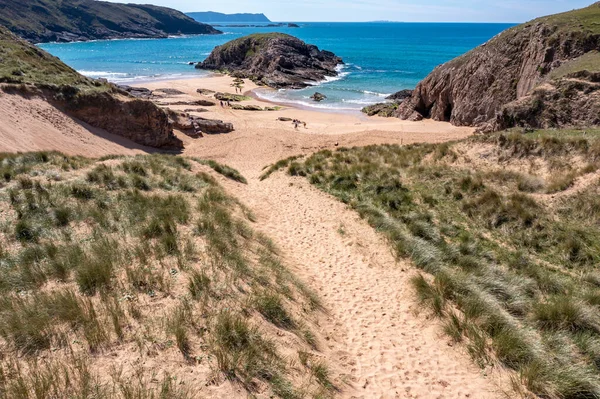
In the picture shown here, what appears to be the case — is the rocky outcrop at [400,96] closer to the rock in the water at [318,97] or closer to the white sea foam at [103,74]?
the rock in the water at [318,97]

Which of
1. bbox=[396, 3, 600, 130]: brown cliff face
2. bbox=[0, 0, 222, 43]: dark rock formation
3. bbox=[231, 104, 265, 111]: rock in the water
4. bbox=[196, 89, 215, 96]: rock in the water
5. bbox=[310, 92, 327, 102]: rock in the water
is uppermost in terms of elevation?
bbox=[0, 0, 222, 43]: dark rock formation

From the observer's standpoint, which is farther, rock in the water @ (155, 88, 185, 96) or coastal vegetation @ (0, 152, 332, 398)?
rock in the water @ (155, 88, 185, 96)

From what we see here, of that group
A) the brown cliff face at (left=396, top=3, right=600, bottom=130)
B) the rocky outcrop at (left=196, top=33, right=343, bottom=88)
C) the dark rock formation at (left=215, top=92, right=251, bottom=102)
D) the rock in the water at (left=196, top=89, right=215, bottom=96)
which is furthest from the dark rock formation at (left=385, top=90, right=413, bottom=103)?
the rock in the water at (left=196, top=89, right=215, bottom=96)

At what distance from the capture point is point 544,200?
11.5 m

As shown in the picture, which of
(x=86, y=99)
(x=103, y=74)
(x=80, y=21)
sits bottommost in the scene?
(x=86, y=99)

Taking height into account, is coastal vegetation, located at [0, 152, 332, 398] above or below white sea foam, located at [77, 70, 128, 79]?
below

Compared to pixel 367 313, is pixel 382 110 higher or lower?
higher

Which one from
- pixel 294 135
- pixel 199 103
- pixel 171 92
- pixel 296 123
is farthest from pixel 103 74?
pixel 294 135

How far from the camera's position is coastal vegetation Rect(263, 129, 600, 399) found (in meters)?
5.71

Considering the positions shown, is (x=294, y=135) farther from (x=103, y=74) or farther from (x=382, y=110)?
(x=103, y=74)

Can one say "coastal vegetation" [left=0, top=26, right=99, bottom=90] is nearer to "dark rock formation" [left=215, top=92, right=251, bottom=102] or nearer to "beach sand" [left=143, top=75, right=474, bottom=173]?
"beach sand" [left=143, top=75, right=474, bottom=173]

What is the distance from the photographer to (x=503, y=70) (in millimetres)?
30531

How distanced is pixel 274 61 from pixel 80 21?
429 feet

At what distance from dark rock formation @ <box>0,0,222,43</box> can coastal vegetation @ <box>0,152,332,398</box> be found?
482ft
